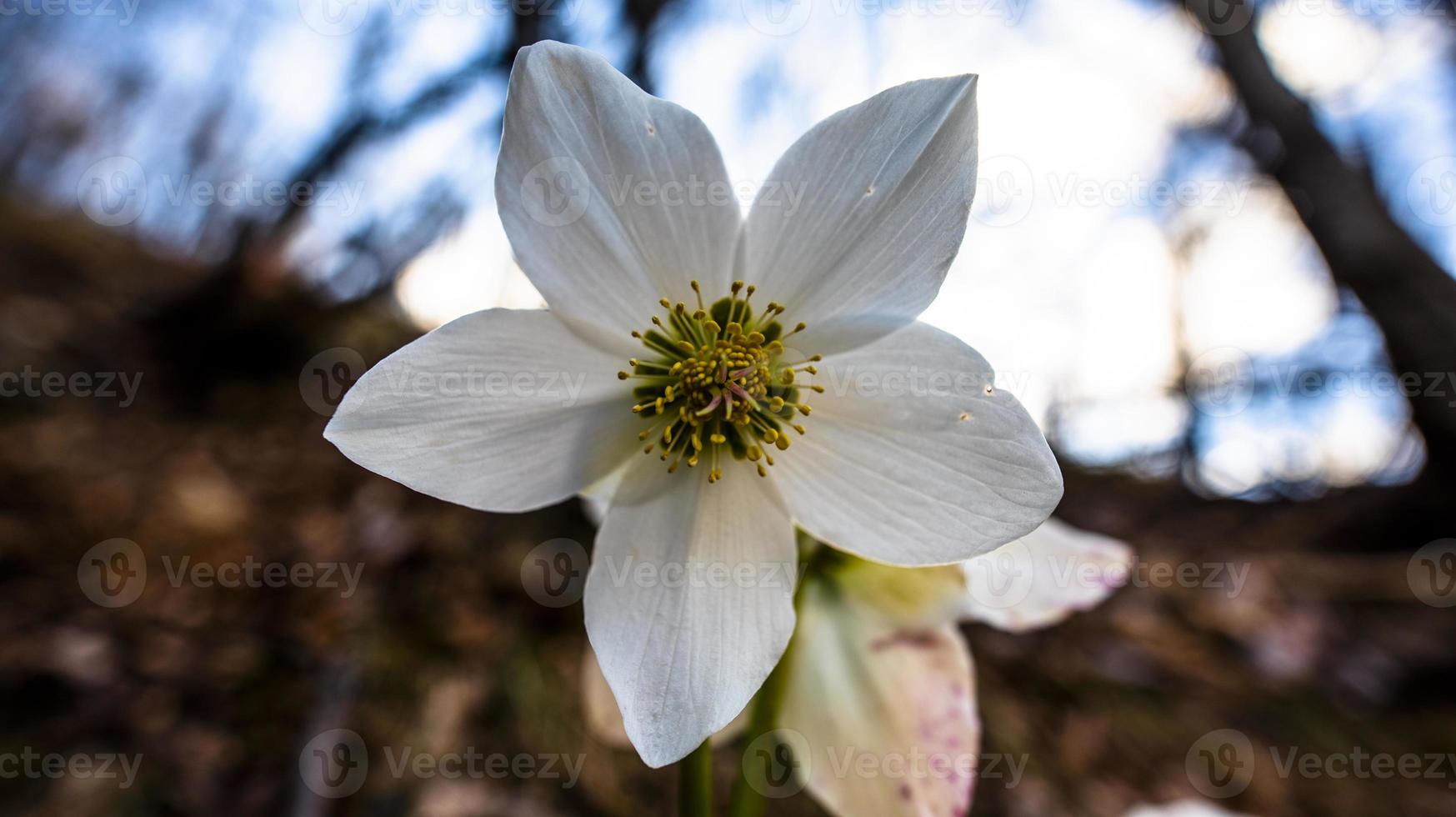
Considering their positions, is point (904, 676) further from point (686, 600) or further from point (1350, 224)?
point (1350, 224)

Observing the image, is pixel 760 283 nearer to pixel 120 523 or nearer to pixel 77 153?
pixel 120 523

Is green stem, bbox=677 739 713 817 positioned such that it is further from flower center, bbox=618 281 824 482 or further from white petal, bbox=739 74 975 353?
white petal, bbox=739 74 975 353

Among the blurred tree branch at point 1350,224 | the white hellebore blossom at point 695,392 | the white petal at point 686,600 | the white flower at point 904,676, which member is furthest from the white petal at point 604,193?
the blurred tree branch at point 1350,224

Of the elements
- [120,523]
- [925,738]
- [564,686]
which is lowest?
[564,686]

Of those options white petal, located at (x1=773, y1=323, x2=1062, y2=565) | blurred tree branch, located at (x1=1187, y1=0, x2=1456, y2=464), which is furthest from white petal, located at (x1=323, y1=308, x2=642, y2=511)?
blurred tree branch, located at (x1=1187, y1=0, x2=1456, y2=464)

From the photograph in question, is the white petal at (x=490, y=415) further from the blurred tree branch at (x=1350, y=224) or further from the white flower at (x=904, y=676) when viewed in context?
the blurred tree branch at (x=1350, y=224)

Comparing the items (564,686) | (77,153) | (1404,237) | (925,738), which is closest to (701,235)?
(925,738)

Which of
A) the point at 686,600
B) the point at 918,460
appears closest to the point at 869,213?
the point at 918,460
